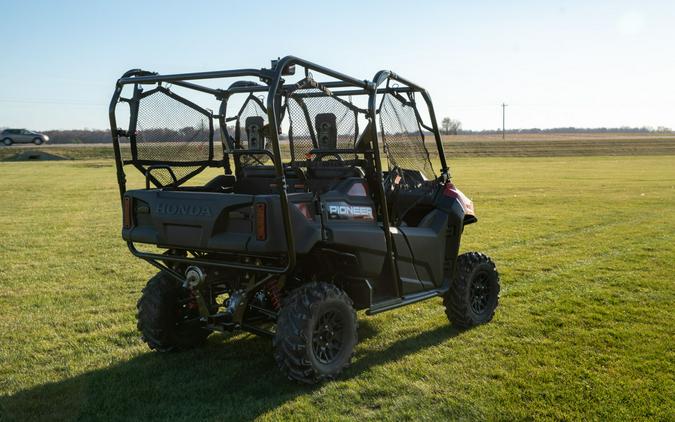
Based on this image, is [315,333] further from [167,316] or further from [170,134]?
[170,134]

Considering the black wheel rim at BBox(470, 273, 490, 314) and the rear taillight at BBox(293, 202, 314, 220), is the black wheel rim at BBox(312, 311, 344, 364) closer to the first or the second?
the rear taillight at BBox(293, 202, 314, 220)

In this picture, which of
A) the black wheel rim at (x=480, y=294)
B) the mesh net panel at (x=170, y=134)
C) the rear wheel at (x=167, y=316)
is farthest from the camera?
the black wheel rim at (x=480, y=294)

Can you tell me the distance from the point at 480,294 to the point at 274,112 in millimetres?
3584

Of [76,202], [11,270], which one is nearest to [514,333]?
[11,270]

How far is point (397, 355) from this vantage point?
6.03 meters

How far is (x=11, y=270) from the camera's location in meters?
10.3

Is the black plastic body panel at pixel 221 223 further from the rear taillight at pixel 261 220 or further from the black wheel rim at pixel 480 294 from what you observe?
the black wheel rim at pixel 480 294

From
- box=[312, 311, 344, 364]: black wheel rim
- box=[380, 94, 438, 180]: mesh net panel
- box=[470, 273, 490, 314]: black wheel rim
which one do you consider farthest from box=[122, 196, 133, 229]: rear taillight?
box=[470, 273, 490, 314]: black wheel rim

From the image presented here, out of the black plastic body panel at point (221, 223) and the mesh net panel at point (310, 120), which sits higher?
the mesh net panel at point (310, 120)

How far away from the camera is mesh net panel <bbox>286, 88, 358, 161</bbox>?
588 cm

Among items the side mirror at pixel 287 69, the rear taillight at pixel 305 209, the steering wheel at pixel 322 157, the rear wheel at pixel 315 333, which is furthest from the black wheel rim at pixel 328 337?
the side mirror at pixel 287 69

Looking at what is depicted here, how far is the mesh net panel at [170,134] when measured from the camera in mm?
5734

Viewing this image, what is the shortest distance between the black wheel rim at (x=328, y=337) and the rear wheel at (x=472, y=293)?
1658 mm

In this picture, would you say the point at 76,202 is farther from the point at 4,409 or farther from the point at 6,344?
the point at 4,409
